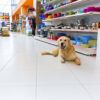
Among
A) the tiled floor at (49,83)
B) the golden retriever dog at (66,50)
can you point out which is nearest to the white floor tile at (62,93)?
the tiled floor at (49,83)

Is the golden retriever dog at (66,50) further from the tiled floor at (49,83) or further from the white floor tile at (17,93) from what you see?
the white floor tile at (17,93)

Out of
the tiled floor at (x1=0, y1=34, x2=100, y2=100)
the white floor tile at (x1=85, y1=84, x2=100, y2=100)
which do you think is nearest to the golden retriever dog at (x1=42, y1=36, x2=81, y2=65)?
the tiled floor at (x1=0, y1=34, x2=100, y2=100)

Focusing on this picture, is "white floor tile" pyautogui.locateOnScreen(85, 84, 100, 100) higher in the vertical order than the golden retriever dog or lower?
lower

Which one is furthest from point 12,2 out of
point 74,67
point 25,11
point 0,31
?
point 74,67

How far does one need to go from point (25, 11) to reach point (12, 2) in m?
8.96

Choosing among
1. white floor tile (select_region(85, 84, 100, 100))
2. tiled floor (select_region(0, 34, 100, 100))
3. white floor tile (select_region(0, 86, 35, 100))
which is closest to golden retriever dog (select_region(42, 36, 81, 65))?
tiled floor (select_region(0, 34, 100, 100))

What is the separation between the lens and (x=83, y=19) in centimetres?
479

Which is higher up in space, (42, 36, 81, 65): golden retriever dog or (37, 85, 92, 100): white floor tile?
(42, 36, 81, 65): golden retriever dog

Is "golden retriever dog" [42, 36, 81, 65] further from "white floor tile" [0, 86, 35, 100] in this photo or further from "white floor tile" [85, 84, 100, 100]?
"white floor tile" [0, 86, 35, 100]

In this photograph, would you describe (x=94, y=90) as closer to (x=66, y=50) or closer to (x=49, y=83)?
(x=49, y=83)

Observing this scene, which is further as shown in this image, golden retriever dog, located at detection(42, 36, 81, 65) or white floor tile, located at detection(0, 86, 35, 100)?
golden retriever dog, located at detection(42, 36, 81, 65)

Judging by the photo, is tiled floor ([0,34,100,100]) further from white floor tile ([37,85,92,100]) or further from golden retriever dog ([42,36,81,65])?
golden retriever dog ([42,36,81,65])

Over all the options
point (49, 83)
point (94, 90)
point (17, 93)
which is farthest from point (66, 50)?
point (17, 93)

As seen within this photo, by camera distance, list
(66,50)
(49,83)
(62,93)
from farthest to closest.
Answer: (66,50) < (49,83) < (62,93)
